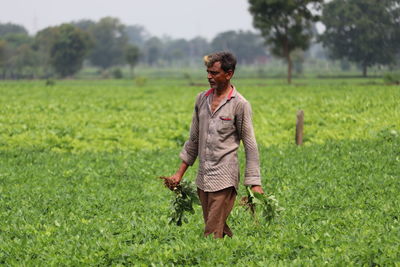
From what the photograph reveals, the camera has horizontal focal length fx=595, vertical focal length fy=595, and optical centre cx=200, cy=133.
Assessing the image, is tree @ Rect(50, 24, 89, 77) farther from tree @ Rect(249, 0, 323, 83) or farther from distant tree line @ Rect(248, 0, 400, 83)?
tree @ Rect(249, 0, 323, 83)

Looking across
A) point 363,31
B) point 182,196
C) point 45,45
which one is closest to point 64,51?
point 45,45

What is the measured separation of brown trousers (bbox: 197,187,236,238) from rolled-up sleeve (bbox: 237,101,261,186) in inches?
10.3

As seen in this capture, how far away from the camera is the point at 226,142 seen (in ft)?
21.1

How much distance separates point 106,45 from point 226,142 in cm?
14685

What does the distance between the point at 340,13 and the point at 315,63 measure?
265 ft

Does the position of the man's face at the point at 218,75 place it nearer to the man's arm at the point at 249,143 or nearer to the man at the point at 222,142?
the man at the point at 222,142

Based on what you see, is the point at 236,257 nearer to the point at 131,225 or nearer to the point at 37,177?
the point at 131,225

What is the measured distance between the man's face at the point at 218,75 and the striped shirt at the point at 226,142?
0.17 m

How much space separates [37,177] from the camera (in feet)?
46.3

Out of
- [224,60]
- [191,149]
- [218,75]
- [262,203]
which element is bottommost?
[262,203]

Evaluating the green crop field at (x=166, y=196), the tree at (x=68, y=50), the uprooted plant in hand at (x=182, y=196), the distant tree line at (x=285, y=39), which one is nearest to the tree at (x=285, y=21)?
the distant tree line at (x=285, y=39)

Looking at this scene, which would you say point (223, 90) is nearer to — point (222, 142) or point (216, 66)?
point (216, 66)

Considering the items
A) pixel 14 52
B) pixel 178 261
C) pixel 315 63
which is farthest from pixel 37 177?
pixel 315 63

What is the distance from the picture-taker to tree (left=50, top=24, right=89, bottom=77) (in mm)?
109250
